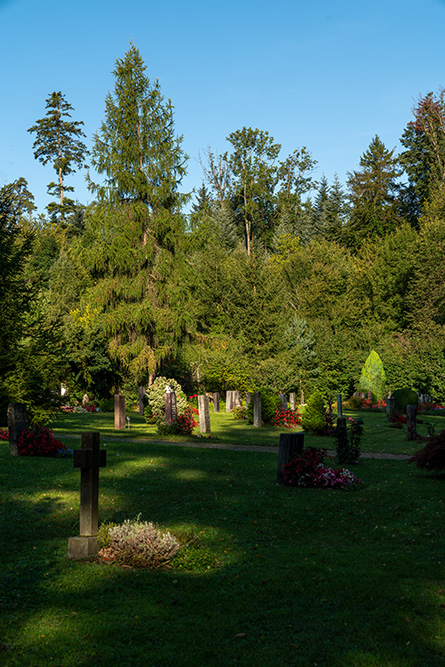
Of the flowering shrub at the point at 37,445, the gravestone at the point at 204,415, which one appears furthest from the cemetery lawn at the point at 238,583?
the gravestone at the point at 204,415

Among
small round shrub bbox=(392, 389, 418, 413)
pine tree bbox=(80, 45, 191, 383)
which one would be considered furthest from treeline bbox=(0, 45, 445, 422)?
small round shrub bbox=(392, 389, 418, 413)

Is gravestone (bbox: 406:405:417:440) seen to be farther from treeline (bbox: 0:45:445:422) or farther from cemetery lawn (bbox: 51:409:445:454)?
treeline (bbox: 0:45:445:422)

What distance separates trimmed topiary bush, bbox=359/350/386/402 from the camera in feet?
136

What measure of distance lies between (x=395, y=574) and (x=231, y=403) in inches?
1092

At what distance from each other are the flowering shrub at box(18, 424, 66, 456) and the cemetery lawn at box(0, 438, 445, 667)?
3.08 m

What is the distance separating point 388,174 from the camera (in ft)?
218

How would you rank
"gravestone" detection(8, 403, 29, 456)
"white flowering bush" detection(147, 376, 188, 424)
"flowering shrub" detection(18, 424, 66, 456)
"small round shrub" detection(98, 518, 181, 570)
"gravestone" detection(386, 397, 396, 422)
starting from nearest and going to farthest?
"small round shrub" detection(98, 518, 181, 570)
"flowering shrub" detection(18, 424, 66, 456)
"gravestone" detection(8, 403, 29, 456)
"white flowering bush" detection(147, 376, 188, 424)
"gravestone" detection(386, 397, 396, 422)

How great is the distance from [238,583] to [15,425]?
9.89 meters

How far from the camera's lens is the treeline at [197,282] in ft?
121

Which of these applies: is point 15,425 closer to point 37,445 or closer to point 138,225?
point 37,445

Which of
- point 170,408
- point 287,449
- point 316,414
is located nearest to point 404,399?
point 316,414

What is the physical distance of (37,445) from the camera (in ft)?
47.1

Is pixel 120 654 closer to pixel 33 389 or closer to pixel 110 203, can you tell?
pixel 33 389

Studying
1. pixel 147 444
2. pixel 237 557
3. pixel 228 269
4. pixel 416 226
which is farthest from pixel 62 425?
pixel 416 226
